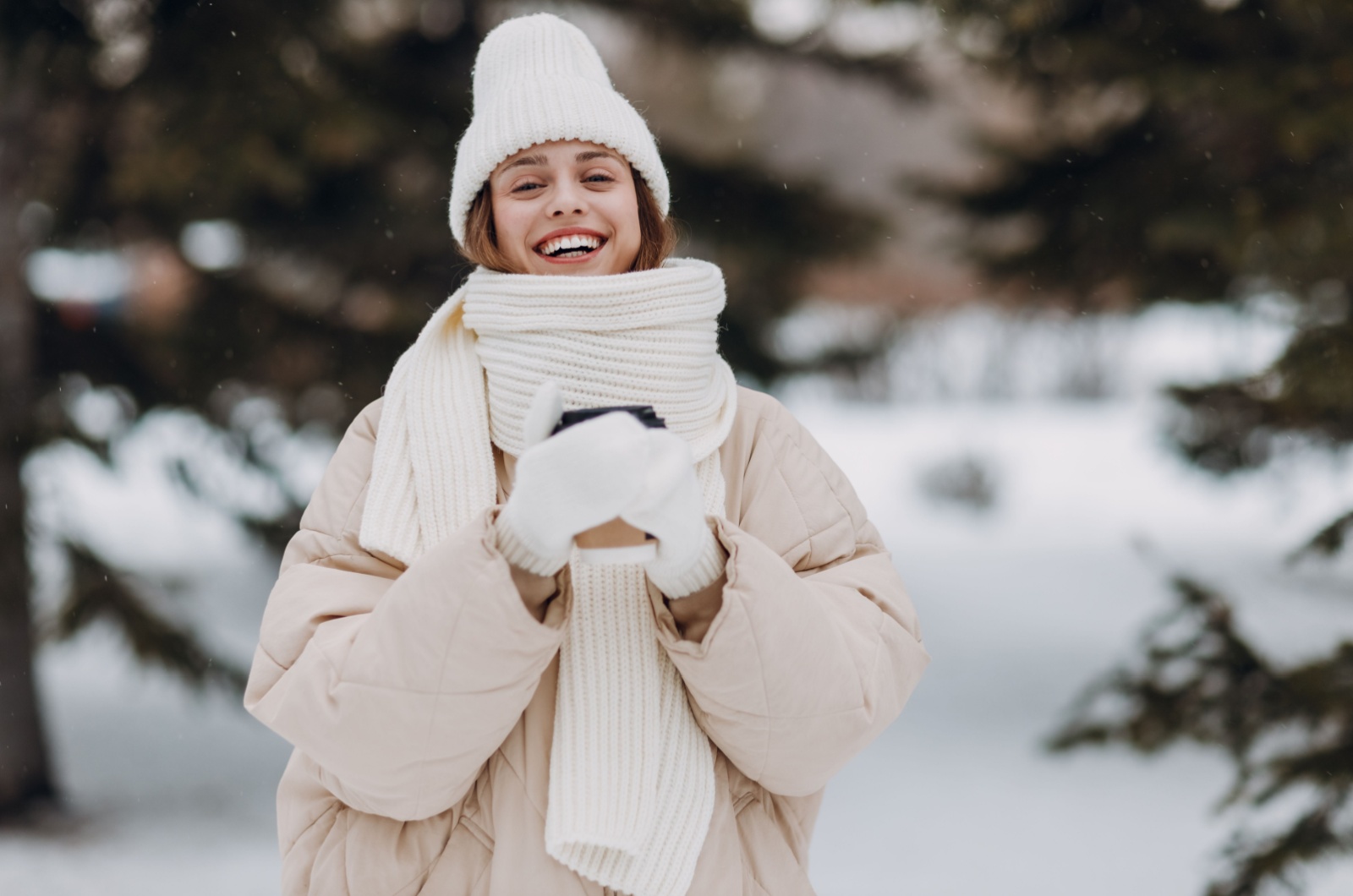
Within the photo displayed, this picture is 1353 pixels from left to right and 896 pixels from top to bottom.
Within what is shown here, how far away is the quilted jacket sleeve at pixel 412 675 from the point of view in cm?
111

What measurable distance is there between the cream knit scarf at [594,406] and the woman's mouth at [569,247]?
0.26 feet

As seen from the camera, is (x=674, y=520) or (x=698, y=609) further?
(x=698, y=609)

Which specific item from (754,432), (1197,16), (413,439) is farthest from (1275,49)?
(413,439)

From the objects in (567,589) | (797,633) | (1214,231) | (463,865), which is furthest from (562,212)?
(1214,231)

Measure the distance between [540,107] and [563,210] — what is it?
14 centimetres

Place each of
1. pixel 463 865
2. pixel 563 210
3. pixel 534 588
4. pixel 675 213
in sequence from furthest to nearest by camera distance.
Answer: pixel 675 213 < pixel 563 210 < pixel 463 865 < pixel 534 588

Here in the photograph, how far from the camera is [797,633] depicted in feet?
3.87

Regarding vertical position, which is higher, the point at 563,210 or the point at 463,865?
the point at 563,210

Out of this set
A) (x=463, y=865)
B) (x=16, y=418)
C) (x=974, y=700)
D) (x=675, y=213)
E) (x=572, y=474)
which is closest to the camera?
(x=572, y=474)

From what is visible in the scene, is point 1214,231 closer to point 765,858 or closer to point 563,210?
point 563,210

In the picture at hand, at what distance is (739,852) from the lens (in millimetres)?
1332

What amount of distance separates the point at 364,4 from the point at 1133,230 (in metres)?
3.22

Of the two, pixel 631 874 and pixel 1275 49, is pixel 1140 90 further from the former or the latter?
pixel 631 874

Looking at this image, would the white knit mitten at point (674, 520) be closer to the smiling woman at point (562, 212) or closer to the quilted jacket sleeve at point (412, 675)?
the quilted jacket sleeve at point (412, 675)
